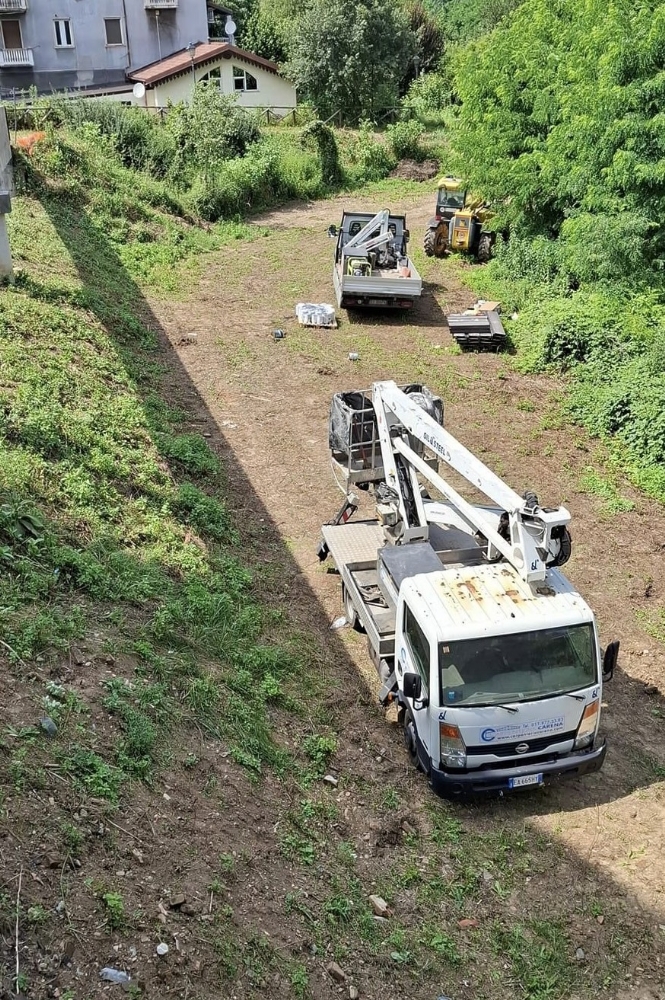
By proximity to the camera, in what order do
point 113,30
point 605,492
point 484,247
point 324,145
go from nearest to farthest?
1. point 605,492
2. point 484,247
3. point 324,145
4. point 113,30

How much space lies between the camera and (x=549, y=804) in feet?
25.1

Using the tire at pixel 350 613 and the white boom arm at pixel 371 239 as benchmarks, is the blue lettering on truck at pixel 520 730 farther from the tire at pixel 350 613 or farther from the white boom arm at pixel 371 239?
the white boom arm at pixel 371 239

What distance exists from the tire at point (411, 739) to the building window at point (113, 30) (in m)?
39.8

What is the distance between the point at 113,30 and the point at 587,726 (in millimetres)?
40982

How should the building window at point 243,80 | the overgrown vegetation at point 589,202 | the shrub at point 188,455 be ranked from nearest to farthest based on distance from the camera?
the shrub at point 188,455, the overgrown vegetation at point 589,202, the building window at point 243,80

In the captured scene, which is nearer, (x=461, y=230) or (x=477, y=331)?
(x=477, y=331)

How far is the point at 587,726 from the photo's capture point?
7.34 meters

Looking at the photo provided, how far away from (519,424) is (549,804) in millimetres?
8753

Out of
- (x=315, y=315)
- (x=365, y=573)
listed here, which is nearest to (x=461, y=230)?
(x=315, y=315)

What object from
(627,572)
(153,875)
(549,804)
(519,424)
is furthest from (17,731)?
(519,424)

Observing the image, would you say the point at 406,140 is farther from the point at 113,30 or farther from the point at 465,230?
the point at 113,30

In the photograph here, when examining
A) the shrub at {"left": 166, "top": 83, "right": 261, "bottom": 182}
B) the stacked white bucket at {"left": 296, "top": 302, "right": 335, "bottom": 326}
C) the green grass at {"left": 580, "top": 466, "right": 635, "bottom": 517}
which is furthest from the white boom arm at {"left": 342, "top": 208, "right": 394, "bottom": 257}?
the shrub at {"left": 166, "top": 83, "right": 261, "bottom": 182}

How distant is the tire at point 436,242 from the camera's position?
24234 millimetres

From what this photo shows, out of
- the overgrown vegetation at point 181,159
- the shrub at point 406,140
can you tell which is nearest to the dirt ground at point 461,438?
the overgrown vegetation at point 181,159
